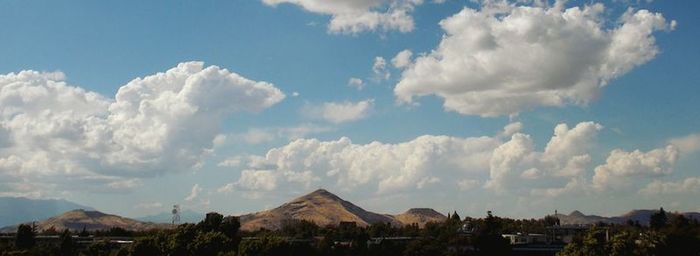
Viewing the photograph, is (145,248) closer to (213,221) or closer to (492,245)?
(213,221)

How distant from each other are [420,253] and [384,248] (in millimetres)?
9424

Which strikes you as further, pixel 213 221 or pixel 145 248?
pixel 213 221

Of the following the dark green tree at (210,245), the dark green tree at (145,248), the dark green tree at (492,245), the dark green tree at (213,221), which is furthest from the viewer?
the dark green tree at (213,221)

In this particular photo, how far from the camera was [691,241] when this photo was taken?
471 ft

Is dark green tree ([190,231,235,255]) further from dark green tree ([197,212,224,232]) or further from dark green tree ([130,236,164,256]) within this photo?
dark green tree ([197,212,224,232])

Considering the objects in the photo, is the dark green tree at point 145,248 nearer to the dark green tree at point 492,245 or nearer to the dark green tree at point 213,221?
the dark green tree at point 213,221

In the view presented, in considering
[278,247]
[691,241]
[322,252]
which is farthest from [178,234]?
[691,241]

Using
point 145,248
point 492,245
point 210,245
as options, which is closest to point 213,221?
point 145,248

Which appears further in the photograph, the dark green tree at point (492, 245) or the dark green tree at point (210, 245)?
the dark green tree at point (492, 245)

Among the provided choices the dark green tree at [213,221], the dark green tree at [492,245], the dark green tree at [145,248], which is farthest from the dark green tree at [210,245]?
the dark green tree at [492,245]

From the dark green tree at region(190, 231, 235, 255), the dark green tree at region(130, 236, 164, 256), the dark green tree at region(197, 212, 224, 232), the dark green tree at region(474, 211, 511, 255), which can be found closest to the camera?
the dark green tree at region(190, 231, 235, 255)

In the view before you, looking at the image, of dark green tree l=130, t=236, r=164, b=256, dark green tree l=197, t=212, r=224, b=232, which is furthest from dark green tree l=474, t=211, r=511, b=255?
dark green tree l=130, t=236, r=164, b=256

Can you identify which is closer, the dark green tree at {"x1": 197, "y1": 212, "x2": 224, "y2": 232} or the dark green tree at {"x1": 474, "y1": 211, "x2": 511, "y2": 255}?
the dark green tree at {"x1": 474, "y1": 211, "x2": 511, "y2": 255}

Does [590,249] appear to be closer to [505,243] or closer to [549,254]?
[505,243]
